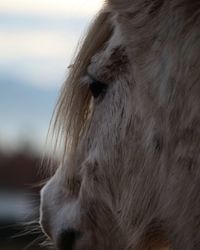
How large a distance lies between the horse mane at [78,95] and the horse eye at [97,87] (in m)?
0.08

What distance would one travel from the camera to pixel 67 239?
2713mm

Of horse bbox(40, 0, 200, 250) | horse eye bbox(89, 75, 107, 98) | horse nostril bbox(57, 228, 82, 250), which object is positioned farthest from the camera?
horse nostril bbox(57, 228, 82, 250)

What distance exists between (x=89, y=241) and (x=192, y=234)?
55 centimetres

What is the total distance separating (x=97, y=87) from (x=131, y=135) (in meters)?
0.22

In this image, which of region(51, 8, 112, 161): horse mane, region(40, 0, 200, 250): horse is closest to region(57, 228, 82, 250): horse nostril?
region(40, 0, 200, 250): horse

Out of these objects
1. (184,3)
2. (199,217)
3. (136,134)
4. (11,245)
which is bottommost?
(11,245)

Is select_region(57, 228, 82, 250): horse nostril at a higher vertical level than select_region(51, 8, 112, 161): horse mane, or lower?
lower

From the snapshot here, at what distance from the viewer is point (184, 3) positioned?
2236mm

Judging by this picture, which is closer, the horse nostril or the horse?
the horse

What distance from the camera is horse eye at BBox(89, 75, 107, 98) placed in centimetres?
254

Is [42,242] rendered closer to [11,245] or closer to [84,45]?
[84,45]

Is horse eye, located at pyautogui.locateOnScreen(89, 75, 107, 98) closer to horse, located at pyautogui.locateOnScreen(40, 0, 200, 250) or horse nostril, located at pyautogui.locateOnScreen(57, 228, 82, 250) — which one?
horse, located at pyautogui.locateOnScreen(40, 0, 200, 250)

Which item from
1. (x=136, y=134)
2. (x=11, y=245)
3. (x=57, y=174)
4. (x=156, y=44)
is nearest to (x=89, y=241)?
(x=57, y=174)

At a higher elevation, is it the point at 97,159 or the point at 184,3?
the point at 184,3
